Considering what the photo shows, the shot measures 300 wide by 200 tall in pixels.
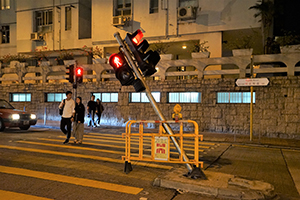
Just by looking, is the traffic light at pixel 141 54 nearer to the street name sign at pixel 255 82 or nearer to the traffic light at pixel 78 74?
the street name sign at pixel 255 82

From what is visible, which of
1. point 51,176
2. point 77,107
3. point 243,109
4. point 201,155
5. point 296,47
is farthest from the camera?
point 243,109

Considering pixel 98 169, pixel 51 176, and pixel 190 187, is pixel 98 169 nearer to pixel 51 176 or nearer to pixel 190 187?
pixel 51 176

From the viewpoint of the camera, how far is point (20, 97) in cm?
2067

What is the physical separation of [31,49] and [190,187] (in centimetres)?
2253

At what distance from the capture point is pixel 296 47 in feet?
41.1

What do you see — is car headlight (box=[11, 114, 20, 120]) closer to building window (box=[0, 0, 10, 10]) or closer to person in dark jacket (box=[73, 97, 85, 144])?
person in dark jacket (box=[73, 97, 85, 144])

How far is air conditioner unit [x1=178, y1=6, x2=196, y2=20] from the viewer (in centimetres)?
1672

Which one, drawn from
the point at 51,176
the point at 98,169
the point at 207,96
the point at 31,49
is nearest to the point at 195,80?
the point at 207,96

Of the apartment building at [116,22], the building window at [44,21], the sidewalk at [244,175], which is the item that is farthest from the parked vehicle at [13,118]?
the building window at [44,21]

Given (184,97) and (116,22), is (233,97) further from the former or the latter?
(116,22)

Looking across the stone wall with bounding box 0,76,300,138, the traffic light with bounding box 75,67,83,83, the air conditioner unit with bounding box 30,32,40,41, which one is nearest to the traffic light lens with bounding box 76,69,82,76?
the traffic light with bounding box 75,67,83,83

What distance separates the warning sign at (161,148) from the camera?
5.64m

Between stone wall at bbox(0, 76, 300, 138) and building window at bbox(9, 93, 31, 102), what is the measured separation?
536cm

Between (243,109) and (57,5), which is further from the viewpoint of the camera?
(57,5)
